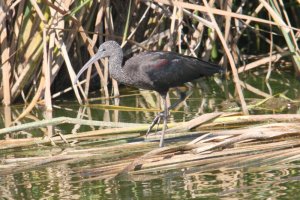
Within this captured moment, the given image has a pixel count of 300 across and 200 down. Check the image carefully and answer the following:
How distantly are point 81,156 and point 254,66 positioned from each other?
11.1 feet

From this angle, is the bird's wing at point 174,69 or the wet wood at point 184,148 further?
the bird's wing at point 174,69

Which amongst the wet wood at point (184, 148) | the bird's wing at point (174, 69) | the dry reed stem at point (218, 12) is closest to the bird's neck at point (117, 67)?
the bird's wing at point (174, 69)

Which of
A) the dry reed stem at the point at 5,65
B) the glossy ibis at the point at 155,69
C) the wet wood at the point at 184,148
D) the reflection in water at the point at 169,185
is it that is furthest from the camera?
the dry reed stem at the point at 5,65

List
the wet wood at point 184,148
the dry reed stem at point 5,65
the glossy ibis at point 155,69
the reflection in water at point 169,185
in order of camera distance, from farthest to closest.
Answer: the dry reed stem at point 5,65
the glossy ibis at point 155,69
the wet wood at point 184,148
the reflection in water at point 169,185

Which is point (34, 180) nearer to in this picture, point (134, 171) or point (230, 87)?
point (134, 171)

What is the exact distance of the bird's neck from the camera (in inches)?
229

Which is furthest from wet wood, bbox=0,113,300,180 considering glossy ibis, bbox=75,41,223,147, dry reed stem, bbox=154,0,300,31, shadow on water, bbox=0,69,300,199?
dry reed stem, bbox=154,0,300,31

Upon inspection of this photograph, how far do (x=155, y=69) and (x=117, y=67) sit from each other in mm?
272

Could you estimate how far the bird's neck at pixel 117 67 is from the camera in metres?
5.82

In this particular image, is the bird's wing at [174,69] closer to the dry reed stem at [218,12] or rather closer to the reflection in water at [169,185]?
the dry reed stem at [218,12]

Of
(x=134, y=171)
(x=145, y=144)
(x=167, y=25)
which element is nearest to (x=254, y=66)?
(x=167, y=25)

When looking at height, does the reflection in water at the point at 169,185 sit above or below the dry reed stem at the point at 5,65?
below

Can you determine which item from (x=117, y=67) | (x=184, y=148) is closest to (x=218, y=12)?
(x=117, y=67)

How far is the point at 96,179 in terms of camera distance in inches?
178
